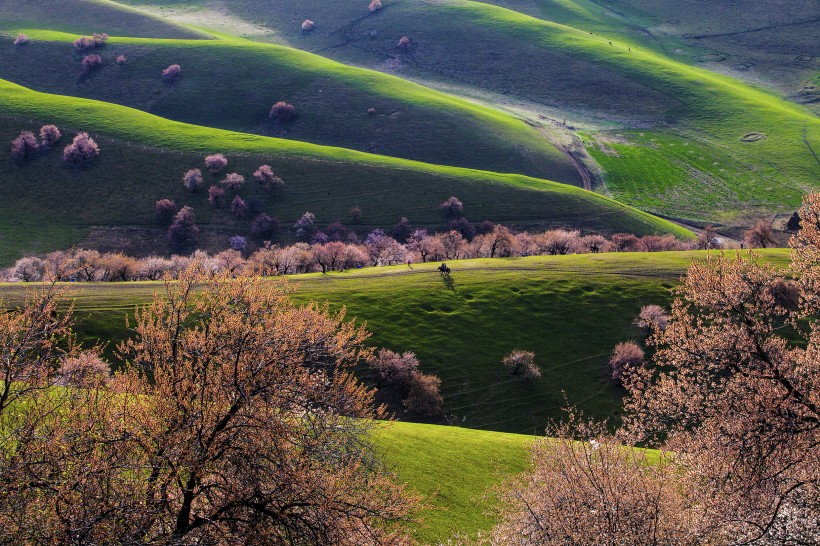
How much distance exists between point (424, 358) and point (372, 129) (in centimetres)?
9735

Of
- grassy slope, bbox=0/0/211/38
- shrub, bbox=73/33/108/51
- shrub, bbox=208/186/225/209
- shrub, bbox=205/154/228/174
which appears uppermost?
grassy slope, bbox=0/0/211/38

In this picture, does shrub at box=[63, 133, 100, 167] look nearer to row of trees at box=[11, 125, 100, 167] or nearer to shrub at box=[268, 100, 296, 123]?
row of trees at box=[11, 125, 100, 167]

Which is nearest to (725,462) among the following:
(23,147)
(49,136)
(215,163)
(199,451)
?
(199,451)

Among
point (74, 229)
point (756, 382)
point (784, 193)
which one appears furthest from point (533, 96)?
point (756, 382)

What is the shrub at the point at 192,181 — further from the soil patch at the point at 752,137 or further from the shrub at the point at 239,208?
the soil patch at the point at 752,137

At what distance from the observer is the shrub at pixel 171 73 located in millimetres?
157625

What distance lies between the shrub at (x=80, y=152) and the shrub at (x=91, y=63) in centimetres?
5619

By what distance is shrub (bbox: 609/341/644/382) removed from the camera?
59.4 metres

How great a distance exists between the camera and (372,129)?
5753 inches

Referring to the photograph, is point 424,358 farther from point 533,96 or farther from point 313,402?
point 533,96

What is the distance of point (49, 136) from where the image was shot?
376ft

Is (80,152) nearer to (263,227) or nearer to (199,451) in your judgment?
(263,227)

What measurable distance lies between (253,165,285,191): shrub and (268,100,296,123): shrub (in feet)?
124

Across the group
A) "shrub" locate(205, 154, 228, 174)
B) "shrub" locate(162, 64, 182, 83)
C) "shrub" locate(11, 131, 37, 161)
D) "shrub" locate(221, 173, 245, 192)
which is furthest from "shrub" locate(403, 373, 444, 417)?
"shrub" locate(162, 64, 182, 83)
